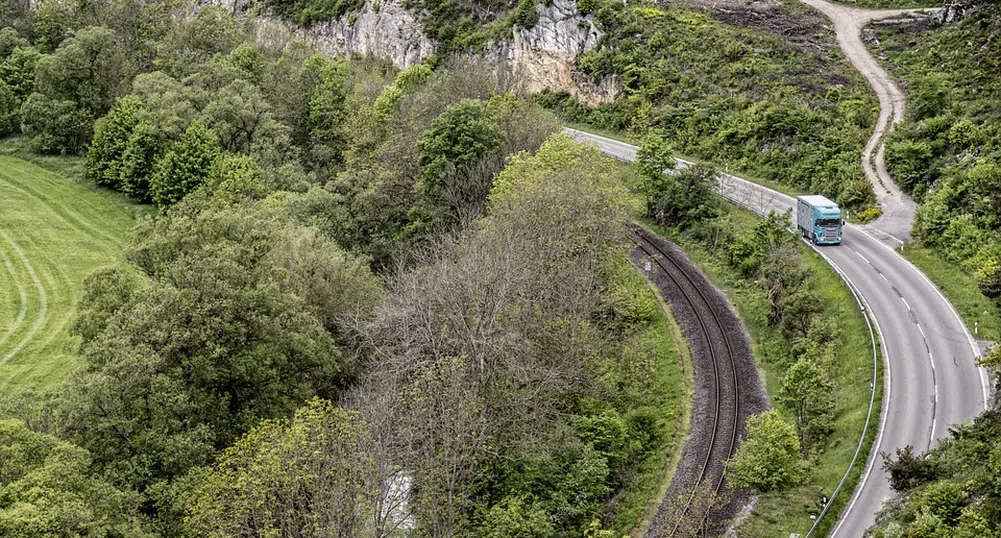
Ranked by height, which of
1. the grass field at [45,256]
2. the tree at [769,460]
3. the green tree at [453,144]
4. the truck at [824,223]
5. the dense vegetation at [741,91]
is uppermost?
the dense vegetation at [741,91]

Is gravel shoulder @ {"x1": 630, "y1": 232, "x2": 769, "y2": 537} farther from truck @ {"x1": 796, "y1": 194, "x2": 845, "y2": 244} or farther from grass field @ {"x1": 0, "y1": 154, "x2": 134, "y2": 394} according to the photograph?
grass field @ {"x1": 0, "y1": 154, "x2": 134, "y2": 394}

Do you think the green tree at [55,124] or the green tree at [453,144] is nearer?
the green tree at [453,144]

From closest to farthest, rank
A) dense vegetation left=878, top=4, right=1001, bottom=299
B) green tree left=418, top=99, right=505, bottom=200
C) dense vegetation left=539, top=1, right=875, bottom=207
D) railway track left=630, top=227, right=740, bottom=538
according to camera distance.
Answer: railway track left=630, top=227, right=740, bottom=538 → dense vegetation left=878, top=4, right=1001, bottom=299 → green tree left=418, top=99, right=505, bottom=200 → dense vegetation left=539, top=1, right=875, bottom=207

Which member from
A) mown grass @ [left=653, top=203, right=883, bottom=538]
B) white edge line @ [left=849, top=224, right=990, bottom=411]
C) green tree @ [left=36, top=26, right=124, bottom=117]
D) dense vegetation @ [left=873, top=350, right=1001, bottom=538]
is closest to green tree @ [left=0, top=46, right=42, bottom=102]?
green tree @ [left=36, top=26, right=124, bottom=117]

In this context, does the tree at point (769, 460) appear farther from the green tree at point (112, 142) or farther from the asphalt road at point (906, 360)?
the green tree at point (112, 142)

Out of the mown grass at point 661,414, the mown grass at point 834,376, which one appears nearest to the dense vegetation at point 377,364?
the mown grass at point 661,414

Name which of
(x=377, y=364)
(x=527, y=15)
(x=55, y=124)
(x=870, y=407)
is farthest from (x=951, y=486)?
(x=55, y=124)

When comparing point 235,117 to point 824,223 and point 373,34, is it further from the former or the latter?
point 824,223
